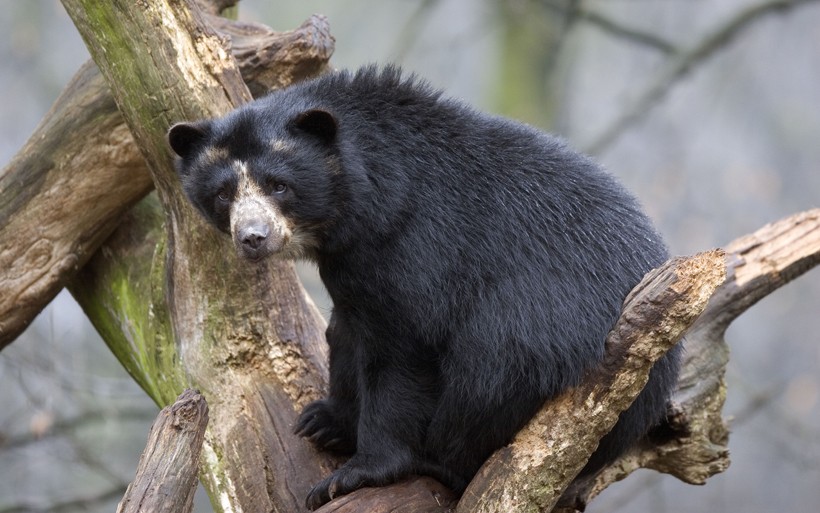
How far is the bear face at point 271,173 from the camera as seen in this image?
13.0 feet

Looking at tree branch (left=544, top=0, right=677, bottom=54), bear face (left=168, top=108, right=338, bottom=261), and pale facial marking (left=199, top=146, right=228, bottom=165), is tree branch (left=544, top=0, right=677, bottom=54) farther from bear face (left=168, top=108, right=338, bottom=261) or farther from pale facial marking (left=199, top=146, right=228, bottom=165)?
pale facial marking (left=199, top=146, right=228, bottom=165)

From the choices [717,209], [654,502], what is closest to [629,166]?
[717,209]

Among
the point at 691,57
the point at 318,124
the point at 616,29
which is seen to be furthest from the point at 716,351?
the point at 616,29

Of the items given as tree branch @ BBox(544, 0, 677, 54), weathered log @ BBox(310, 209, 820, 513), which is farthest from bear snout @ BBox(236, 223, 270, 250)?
tree branch @ BBox(544, 0, 677, 54)

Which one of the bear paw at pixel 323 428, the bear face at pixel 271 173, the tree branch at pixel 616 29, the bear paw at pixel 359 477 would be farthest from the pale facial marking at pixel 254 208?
the tree branch at pixel 616 29

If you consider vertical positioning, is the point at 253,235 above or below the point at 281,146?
below

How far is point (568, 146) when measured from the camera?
→ 433cm

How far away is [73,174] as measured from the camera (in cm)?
509

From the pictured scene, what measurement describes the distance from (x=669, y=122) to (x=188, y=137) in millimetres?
9756

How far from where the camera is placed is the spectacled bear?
3.95 m

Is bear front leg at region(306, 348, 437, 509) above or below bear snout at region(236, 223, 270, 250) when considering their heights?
below

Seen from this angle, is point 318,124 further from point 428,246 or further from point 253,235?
point 428,246

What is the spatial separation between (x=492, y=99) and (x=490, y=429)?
23.4 feet

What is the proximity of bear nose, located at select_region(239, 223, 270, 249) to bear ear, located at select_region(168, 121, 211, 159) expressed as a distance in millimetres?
525
